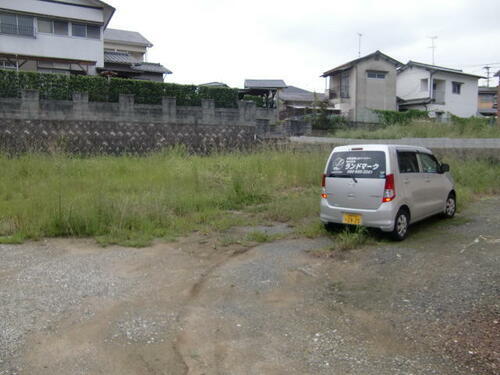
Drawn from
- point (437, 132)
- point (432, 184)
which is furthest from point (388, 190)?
point (437, 132)

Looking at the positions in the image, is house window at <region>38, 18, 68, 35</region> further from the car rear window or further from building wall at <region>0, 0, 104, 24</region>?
the car rear window

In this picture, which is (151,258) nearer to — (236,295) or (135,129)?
(236,295)

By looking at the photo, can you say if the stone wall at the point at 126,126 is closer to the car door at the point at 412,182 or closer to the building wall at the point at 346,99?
the building wall at the point at 346,99

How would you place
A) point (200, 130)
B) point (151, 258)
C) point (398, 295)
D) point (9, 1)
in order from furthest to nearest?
1. point (9, 1)
2. point (200, 130)
3. point (151, 258)
4. point (398, 295)

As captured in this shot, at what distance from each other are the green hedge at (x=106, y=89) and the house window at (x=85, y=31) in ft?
23.9

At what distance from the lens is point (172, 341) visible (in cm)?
309

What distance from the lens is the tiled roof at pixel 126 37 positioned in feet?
98.8

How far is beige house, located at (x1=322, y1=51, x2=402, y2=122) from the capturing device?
27984 millimetres

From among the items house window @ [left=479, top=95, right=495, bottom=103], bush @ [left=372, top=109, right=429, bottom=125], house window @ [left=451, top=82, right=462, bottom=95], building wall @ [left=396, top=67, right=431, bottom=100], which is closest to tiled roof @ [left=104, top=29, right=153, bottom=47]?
bush @ [left=372, top=109, right=429, bottom=125]

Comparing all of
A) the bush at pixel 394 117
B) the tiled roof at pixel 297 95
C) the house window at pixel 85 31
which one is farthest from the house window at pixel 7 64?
the bush at pixel 394 117

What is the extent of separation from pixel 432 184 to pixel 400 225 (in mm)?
1349

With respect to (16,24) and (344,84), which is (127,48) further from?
(344,84)

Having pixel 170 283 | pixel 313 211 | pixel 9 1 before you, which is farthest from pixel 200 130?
pixel 170 283

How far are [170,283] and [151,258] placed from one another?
96 cm
